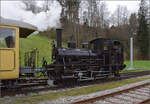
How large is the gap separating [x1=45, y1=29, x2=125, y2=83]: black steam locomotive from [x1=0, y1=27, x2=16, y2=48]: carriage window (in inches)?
97.7

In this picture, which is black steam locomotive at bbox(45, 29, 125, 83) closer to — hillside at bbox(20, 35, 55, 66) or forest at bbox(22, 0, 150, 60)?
forest at bbox(22, 0, 150, 60)

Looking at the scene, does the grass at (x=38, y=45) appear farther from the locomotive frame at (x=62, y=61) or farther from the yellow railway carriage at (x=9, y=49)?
the yellow railway carriage at (x=9, y=49)

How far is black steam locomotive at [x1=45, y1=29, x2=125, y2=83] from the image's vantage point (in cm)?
845

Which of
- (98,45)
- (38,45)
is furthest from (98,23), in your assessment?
(98,45)

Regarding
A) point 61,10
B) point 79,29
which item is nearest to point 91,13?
point 79,29

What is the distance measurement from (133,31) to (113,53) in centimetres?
3103

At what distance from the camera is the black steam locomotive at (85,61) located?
333 inches

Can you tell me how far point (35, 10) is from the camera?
24.2m

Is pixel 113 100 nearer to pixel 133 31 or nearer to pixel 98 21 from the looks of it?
pixel 98 21

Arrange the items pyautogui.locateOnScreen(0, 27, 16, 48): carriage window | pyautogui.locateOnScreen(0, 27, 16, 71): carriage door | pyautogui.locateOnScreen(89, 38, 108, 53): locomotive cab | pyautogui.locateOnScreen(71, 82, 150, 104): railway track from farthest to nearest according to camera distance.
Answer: pyautogui.locateOnScreen(89, 38, 108, 53): locomotive cab < pyautogui.locateOnScreen(0, 27, 16, 48): carriage window < pyautogui.locateOnScreen(0, 27, 16, 71): carriage door < pyautogui.locateOnScreen(71, 82, 150, 104): railway track

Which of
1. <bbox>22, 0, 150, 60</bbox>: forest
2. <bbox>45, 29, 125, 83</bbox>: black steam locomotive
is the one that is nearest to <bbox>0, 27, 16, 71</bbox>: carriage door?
<bbox>45, 29, 125, 83</bbox>: black steam locomotive

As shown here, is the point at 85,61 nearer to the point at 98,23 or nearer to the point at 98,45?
the point at 98,45

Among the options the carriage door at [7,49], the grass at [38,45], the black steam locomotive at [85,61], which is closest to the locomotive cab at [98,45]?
the black steam locomotive at [85,61]

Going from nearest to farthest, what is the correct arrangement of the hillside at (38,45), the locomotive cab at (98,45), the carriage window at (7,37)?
the carriage window at (7,37) → the locomotive cab at (98,45) → the hillside at (38,45)
